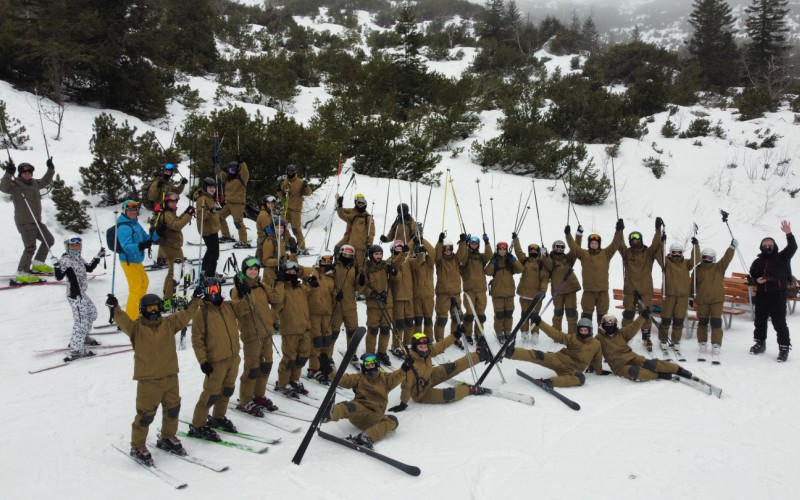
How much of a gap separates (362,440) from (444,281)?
3.64 m

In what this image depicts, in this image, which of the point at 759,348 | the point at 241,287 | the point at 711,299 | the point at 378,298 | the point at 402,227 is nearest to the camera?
the point at 241,287

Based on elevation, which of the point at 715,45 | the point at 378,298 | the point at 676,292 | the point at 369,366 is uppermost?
the point at 715,45

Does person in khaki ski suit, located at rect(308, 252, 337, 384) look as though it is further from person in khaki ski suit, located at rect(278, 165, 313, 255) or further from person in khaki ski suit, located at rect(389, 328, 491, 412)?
person in khaki ski suit, located at rect(278, 165, 313, 255)

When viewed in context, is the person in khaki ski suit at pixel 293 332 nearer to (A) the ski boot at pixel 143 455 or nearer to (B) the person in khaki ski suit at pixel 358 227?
(A) the ski boot at pixel 143 455

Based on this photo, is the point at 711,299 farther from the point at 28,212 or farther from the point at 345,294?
the point at 28,212

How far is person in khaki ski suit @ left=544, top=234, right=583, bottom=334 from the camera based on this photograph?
905 centimetres

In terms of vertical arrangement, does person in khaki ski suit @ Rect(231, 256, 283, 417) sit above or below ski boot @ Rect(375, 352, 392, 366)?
above

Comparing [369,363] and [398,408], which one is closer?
[369,363]

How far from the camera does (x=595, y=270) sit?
29.1 ft

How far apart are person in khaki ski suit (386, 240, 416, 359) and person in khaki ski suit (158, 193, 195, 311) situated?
3.47 metres

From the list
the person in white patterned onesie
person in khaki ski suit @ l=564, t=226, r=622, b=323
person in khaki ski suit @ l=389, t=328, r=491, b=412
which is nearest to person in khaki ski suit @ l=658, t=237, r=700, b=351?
person in khaki ski suit @ l=564, t=226, r=622, b=323

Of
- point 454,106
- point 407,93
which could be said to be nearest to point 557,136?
point 454,106

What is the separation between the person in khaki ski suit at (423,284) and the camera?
8656 mm

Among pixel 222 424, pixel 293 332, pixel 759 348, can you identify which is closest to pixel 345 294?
pixel 293 332
